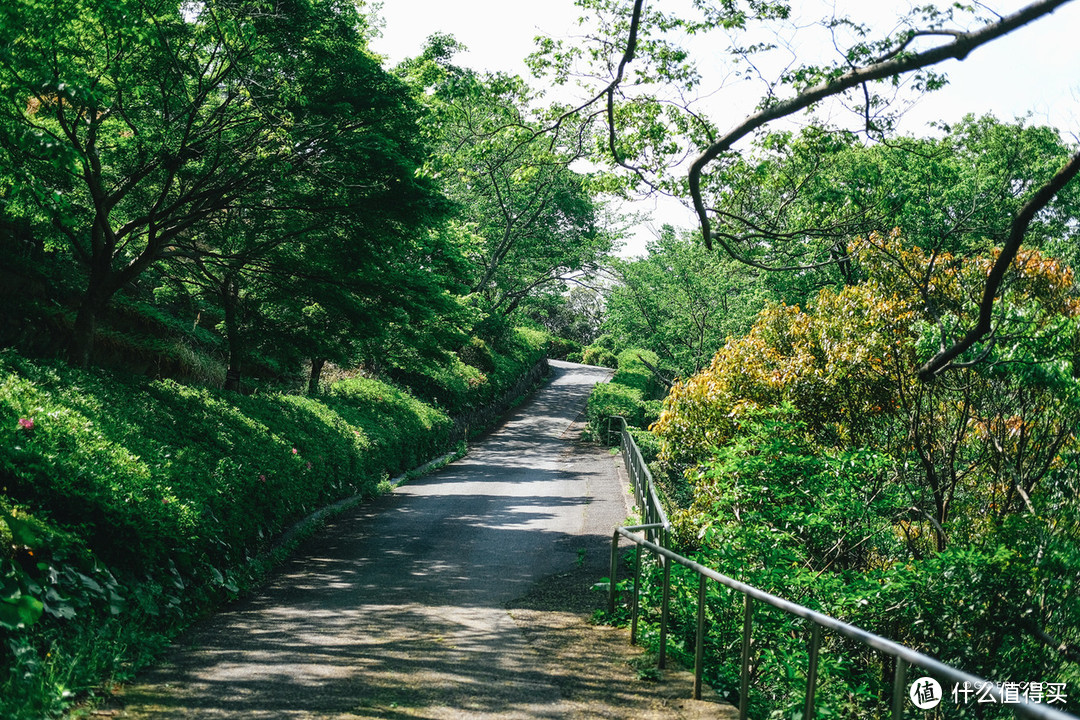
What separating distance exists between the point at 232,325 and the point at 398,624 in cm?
998

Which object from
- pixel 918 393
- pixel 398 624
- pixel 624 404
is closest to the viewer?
pixel 398 624

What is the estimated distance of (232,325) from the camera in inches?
633

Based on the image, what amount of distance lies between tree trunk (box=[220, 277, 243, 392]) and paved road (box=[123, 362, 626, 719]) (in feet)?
12.6

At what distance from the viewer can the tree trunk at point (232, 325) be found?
15722 millimetres

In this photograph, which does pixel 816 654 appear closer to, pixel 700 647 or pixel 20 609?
pixel 700 647

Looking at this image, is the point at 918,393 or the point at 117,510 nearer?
Answer: the point at 117,510

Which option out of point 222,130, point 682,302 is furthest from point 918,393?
point 682,302

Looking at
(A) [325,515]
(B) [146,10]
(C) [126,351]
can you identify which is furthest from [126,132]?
(A) [325,515]

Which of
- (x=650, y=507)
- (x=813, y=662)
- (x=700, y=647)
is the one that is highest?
(x=813, y=662)

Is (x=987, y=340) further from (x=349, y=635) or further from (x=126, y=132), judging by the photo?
(x=126, y=132)

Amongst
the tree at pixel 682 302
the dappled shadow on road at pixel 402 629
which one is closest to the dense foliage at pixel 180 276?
the dappled shadow on road at pixel 402 629

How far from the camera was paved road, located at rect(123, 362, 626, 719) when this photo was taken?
5277mm

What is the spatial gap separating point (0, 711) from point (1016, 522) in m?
8.54

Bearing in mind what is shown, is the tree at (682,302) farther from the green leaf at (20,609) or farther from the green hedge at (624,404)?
the green leaf at (20,609)
